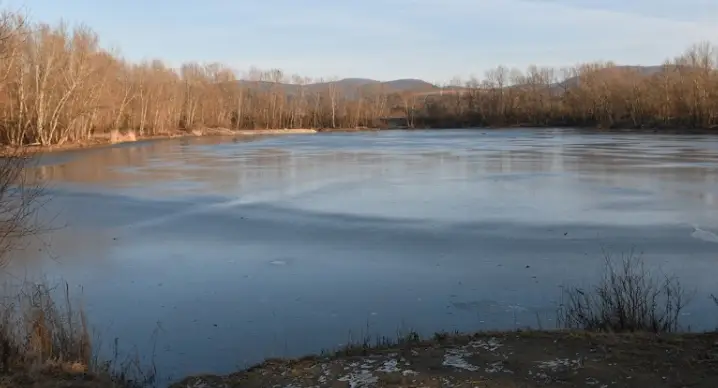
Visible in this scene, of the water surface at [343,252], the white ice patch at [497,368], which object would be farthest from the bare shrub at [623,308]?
the white ice patch at [497,368]

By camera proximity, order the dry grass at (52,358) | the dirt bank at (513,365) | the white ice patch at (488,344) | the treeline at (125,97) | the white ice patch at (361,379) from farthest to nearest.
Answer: the treeline at (125,97) < the white ice patch at (488,344) < the dry grass at (52,358) < the white ice patch at (361,379) < the dirt bank at (513,365)

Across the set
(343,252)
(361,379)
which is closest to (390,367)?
(361,379)

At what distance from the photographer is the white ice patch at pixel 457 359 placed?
4.00 meters

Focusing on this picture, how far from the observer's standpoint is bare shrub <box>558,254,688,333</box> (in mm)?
5129

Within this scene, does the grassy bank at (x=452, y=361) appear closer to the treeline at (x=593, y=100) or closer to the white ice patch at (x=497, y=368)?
the white ice patch at (x=497, y=368)

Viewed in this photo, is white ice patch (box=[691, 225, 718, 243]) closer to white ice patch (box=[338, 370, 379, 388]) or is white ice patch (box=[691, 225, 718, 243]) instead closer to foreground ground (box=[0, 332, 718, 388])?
foreground ground (box=[0, 332, 718, 388])

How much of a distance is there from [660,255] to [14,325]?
7007mm

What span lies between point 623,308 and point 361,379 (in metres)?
2.59

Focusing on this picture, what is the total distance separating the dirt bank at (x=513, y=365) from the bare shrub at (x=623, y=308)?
644mm

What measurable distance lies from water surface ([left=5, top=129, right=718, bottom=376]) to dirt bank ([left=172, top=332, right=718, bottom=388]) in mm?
682

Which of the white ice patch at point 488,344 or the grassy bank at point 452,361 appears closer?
the grassy bank at point 452,361

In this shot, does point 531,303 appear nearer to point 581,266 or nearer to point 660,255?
point 581,266

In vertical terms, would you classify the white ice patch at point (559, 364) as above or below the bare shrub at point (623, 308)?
above

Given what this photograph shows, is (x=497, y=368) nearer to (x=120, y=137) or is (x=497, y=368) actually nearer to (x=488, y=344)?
(x=488, y=344)
